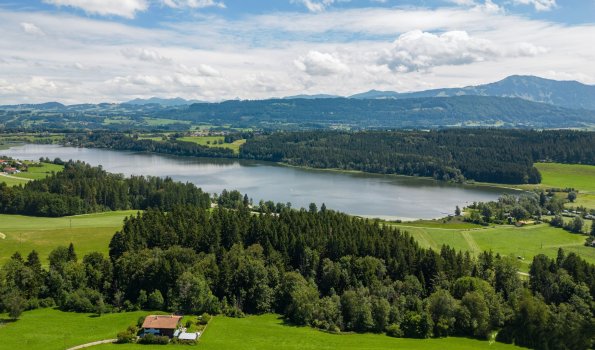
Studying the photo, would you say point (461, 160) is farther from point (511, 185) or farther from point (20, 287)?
point (20, 287)

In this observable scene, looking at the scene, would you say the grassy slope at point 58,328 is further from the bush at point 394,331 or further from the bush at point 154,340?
the bush at point 394,331

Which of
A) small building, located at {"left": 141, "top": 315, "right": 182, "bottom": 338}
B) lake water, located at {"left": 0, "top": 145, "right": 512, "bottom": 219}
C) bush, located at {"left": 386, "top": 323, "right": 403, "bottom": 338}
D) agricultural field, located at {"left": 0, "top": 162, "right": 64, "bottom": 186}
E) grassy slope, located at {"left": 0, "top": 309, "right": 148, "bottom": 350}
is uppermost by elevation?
agricultural field, located at {"left": 0, "top": 162, "right": 64, "bottom": 186}

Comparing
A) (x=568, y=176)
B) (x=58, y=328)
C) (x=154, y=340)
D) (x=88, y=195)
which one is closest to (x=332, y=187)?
(x=88, y=195)

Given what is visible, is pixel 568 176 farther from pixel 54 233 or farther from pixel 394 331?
pixel 54 233

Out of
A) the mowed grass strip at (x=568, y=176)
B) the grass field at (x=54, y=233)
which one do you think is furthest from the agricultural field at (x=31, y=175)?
the mowed grass strip at (x=568, y=176)

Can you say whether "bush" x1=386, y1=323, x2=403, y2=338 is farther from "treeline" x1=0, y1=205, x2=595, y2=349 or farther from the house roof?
the house roof

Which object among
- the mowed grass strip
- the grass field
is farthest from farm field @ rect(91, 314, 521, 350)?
the mowed grass strip
